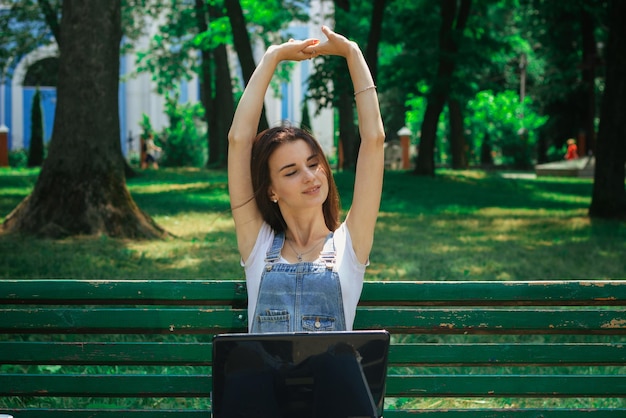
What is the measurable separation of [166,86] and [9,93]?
33.9 ft

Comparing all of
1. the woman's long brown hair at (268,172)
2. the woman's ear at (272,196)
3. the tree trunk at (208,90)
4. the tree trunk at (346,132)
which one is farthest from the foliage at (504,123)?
the woman's ear at (272,196)

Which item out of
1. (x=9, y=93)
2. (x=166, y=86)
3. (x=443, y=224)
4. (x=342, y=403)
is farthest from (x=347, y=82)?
(x=9, y=93)

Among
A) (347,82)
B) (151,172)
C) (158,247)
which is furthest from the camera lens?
(151,172)

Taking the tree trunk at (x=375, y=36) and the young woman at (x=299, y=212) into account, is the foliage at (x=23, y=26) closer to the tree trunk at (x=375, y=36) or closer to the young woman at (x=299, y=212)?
the tree trunk at (x=375, y=36)

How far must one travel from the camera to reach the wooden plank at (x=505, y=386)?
371cm

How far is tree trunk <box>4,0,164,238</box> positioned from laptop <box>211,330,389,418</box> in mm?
7456

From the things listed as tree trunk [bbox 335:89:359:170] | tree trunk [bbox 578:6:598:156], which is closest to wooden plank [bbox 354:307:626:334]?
tree trunk [bbox 335:89:359:170]

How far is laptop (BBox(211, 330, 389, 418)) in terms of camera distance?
2.71 metres

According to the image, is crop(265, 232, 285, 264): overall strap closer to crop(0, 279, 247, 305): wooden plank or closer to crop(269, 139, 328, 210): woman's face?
crop(269, 139, 328, 210): woman's face

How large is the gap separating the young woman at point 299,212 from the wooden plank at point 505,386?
1.78 feet

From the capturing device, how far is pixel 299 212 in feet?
11.4

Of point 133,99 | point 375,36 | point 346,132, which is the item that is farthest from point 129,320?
point 133,99

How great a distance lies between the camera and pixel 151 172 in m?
24.4

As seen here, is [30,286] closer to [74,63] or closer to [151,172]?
[74,63]
